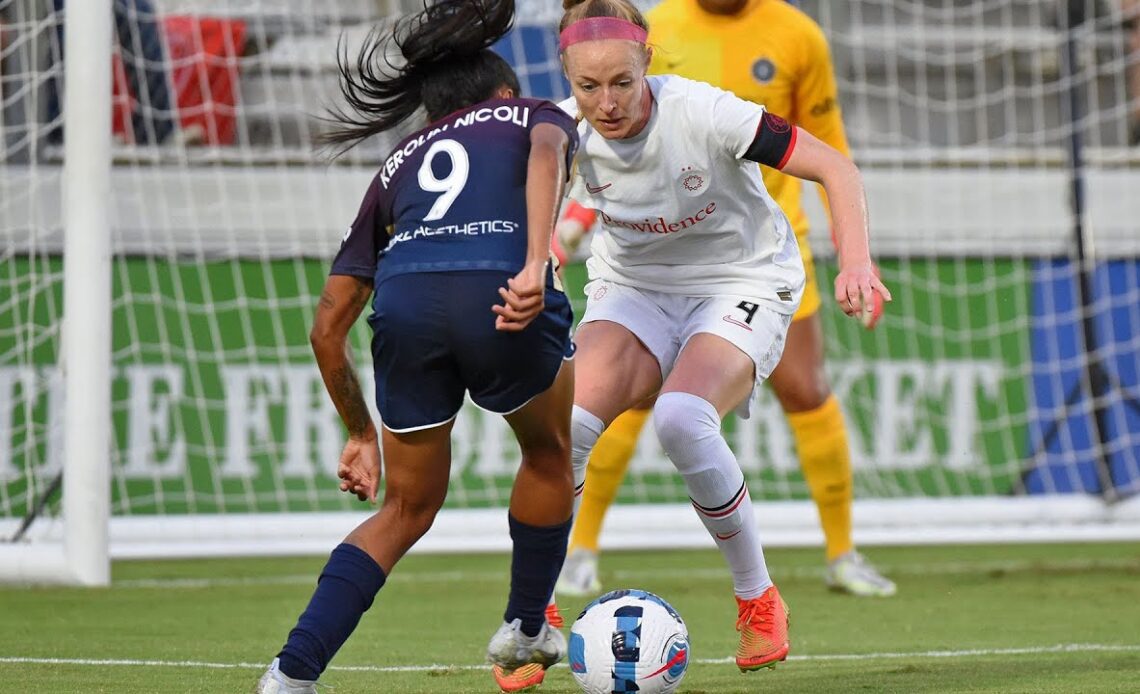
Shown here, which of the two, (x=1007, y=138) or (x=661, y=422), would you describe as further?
(x=1007, y=138)

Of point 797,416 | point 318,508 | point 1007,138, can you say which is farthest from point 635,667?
point 1007,138

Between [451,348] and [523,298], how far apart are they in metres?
0.20

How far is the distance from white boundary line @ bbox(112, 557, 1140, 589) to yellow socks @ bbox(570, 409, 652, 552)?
742 mm

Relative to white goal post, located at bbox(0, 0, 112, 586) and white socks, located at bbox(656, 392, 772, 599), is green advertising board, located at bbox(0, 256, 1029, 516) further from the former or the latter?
white socks, located at bbox(656, 392, 772, 599)

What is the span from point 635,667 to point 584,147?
128 cm

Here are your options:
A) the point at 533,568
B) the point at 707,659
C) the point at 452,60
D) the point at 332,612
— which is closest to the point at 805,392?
the point at 707,659

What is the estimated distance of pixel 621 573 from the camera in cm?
675

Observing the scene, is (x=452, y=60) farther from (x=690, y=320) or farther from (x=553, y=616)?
(x=553, y=616)

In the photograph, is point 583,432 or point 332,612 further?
point 583,432

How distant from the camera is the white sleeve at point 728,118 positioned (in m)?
3.68

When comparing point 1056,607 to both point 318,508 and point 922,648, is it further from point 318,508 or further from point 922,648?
point 318,508

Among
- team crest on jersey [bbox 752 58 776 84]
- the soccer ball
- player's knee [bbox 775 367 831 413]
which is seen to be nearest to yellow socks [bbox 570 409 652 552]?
player's knee [bbox 775 367 831 413]

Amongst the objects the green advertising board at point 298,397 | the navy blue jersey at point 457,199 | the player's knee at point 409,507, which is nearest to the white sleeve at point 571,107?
the navy blue jersey at point 457,199

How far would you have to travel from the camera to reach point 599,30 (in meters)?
3.58
